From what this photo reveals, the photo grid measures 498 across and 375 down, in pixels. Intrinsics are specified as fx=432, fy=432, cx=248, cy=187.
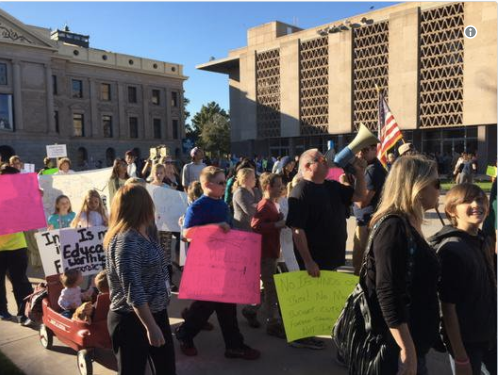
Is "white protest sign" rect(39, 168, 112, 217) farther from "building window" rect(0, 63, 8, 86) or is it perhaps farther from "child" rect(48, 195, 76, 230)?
"building window" rect(0, 63, 8, 86)


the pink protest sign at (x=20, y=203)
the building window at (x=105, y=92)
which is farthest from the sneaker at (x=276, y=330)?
the building window at (x=105, y=92)

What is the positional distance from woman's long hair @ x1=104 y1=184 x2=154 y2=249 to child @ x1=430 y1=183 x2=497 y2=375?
173 centimetres

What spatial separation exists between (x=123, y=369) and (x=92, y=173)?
187 inches

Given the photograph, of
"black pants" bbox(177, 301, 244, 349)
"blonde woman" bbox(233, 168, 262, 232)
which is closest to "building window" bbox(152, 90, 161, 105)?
"blonde woman" bbox(233, 168, 262, 232)

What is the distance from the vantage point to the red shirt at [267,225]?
4.45 meters

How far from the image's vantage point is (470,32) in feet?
87.0

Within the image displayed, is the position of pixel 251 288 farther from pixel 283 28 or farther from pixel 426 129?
pixel 283 28

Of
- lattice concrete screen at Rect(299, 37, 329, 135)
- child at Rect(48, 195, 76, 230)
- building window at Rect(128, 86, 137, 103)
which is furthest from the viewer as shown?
building window at Rect(128, 86, 137, 103)

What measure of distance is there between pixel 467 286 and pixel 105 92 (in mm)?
46906

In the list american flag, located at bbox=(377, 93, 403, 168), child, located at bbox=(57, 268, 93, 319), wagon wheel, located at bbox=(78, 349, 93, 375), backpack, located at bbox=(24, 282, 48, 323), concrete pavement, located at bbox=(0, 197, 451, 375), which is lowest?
concrete pavement, located at bbox=(0, 197, 451, 375)

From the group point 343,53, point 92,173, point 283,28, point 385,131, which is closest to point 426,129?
point 343,53

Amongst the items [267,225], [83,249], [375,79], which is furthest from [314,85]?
[83,249]

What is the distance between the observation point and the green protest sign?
3.64m

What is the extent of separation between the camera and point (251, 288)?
3.95 meters
